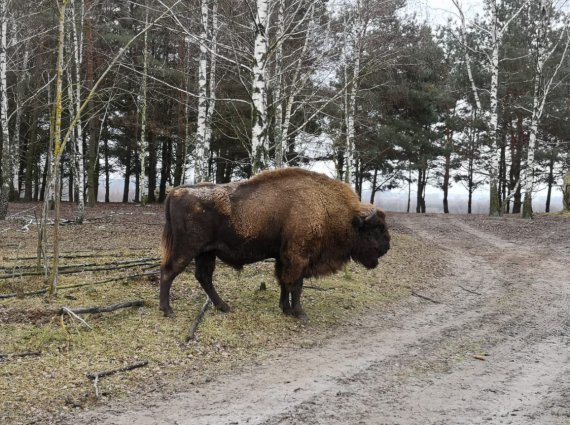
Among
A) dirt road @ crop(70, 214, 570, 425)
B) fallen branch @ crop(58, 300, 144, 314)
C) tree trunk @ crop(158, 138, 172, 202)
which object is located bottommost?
dirt road @ crop(70, 214, 570, 425)

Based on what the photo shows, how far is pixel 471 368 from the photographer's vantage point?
5863 millimetres

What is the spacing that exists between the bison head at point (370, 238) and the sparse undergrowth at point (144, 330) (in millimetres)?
969

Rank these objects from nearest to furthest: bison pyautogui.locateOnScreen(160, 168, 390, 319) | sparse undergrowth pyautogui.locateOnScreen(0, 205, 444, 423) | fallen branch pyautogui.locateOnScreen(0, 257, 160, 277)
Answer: sparse undergrowth pyautogui.locateOnScreen(0, 205, 444, 423)
bison pyautogui.locateOnScreen(160, 168, 390, 319)
fallen branch pyautogui.locateOnScreen(0, 257, 160, 277)

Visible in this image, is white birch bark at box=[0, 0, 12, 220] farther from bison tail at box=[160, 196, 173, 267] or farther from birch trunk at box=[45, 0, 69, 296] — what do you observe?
bison tail at box=[160, 196, 173, 267]

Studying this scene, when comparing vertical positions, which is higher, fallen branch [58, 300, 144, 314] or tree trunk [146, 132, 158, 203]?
tree trunk [146, 132, 158, 203]

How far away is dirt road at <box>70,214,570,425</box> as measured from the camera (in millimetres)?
4555

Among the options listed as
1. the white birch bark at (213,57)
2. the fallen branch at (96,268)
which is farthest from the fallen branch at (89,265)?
the white birch bark at (213,57)

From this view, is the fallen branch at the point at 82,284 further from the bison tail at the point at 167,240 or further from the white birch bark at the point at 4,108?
the white birch bark at the point at 4,108

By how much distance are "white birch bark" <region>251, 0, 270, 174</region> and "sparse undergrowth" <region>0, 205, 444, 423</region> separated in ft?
8.19

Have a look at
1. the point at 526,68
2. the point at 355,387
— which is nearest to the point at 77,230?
the point at 355,387

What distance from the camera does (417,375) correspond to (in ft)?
18.4

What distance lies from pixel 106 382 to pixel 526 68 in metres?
30.7

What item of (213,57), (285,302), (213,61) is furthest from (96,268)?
(213,61)

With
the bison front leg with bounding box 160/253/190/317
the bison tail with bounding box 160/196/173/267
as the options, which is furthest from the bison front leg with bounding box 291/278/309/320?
the bison tail with bounding box 160/196/173/267
